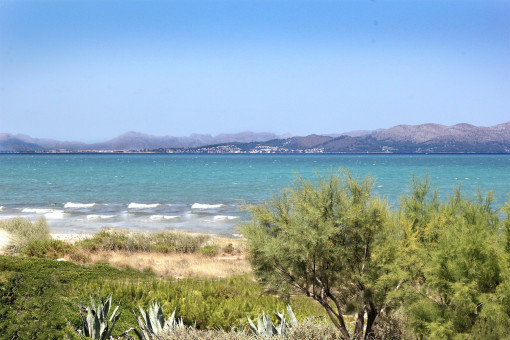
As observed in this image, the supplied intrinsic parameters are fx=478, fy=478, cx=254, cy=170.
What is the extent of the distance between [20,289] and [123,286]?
4.77 m

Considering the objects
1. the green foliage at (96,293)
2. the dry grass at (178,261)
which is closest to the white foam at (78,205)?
the dry grass at (178,261)

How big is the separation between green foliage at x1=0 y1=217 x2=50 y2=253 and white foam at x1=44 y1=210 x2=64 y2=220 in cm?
1188

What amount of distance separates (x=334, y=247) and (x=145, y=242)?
Answer: 1596cm

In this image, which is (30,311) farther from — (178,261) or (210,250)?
(210,250)

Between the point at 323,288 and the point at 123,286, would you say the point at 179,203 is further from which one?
the point at 323,288

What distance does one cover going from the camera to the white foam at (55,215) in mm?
35578

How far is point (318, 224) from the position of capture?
7.61m

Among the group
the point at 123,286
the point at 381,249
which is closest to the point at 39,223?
the point at 123,286

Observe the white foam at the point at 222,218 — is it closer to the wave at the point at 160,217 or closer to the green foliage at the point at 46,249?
the wave at the point at 160,217

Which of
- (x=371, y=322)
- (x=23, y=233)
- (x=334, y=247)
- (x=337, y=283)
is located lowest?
(x=23, y=233)

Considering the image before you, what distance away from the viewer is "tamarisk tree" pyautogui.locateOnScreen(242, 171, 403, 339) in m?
7.48

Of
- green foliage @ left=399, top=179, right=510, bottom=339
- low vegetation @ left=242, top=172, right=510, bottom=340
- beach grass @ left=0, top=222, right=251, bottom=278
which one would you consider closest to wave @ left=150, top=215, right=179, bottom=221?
beach grass @ left=0, top=222, right=251, bottom=278

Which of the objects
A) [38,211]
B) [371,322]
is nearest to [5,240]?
[371,322]

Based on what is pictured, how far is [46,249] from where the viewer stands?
1934 cm
